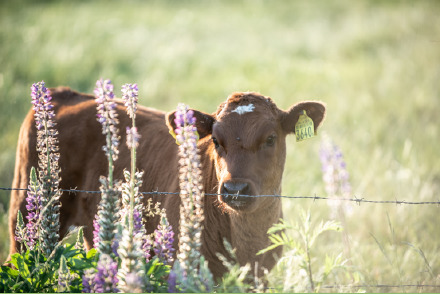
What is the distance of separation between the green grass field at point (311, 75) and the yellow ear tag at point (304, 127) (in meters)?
1.06

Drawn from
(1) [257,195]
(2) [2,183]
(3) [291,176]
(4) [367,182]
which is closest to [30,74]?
(2) [2,183]

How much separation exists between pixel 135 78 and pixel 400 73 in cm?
660

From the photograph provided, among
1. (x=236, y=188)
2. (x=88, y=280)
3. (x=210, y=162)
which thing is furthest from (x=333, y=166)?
(x=88, y=280)

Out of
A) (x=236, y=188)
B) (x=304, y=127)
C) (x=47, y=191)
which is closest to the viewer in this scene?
(x=47, y=191)

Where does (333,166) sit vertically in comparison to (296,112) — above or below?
below

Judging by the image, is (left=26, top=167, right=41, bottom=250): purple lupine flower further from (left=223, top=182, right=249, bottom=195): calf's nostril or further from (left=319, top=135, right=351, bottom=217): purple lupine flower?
(left=319, top=135, right=351, bottom=217): purple lupine flower

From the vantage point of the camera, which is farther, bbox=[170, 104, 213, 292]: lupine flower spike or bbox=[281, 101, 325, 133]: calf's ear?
bbox=[281, 101, 325, 133]: calf's ear

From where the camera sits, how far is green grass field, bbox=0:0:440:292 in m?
6.82

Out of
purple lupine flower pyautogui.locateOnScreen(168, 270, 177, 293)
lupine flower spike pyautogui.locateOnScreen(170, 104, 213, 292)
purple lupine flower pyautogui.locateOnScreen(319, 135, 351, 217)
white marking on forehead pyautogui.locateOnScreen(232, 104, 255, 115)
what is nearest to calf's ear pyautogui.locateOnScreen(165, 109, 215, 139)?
white marking on forehead pyautogui.locateOnScreen(232, 104, 255, 115)

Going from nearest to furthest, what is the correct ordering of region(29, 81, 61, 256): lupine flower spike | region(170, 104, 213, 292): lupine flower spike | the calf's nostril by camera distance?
region(170, 104, 213, 292): lupine flower spike < region(29, 81, 61, 256): lupine flower spike < the calf's nostril

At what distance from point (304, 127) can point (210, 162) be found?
2.94ft

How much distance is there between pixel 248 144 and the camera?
440cm

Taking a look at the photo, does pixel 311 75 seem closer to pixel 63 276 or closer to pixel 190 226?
pixel 190 226

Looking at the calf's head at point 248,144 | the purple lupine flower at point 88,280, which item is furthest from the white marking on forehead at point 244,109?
the purple lupine flower at point 88,280
